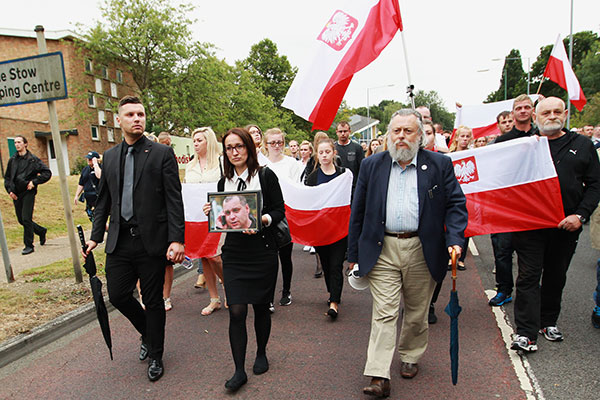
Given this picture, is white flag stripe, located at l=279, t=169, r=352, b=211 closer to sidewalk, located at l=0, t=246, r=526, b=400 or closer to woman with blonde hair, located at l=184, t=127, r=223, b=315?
woman with blonde hair, located at l=184, t=127, r=223, b=315

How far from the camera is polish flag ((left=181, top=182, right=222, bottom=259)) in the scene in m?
5.52

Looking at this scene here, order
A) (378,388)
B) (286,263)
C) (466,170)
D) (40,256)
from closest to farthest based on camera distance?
(378,388), (466,170), (286,263), (40,256)

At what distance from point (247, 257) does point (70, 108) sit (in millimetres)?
34780

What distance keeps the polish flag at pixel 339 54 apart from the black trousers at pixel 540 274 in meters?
2.40

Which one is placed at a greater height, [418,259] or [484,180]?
[484,180]

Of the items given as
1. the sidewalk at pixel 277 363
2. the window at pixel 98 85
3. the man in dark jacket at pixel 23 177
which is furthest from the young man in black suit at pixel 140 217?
the window at pixel 98 85

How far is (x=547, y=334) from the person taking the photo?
4059 mm

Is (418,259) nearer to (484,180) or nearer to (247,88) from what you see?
(484,180)

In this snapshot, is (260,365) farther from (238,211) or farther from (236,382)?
(238,211)

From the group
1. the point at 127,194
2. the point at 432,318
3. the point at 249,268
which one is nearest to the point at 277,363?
the point at 249,268

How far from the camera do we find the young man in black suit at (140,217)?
348 centimetres

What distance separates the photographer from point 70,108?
107ft

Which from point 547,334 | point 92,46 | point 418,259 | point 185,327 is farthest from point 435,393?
point 92,46

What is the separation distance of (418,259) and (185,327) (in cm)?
281
